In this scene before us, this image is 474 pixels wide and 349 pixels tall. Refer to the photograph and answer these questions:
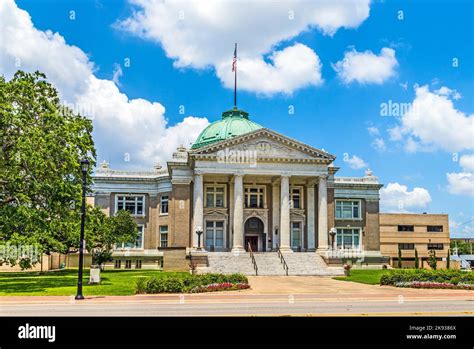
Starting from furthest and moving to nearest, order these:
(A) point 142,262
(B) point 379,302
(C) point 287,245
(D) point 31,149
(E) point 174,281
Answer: (A) point 142,262 < (C) point 287,245 < (D) point 31,149 < (E) point 174,281 < (B) point 379,302

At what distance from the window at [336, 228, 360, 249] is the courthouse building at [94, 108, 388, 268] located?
128 mm

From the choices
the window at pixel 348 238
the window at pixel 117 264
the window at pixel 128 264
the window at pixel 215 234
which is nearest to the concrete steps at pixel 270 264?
the window at pixel 215 234

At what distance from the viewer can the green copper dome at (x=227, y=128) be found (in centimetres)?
6719

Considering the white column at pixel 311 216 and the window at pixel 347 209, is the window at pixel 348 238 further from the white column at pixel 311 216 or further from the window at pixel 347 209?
the white column at pixel 311 216

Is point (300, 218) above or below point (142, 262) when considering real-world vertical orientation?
above

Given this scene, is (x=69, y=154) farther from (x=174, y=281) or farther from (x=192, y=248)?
(x=192, y=248)

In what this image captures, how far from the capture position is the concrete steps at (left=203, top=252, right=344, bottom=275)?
4791 cm

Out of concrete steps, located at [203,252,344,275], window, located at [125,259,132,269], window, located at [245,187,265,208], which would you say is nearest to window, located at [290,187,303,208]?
window, located at [245,187,265,208]

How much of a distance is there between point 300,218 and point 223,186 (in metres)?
9.67

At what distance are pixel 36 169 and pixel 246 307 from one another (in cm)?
1687

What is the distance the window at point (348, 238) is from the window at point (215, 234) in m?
16.1

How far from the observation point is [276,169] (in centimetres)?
5528

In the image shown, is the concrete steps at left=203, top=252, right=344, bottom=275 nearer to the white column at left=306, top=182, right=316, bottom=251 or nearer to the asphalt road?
the white column at left=306, top=182, right=316, bottom=251
